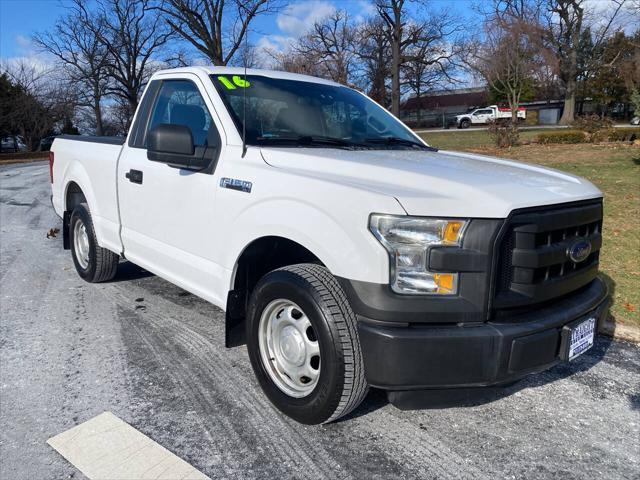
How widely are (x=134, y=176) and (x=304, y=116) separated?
1.46 meters

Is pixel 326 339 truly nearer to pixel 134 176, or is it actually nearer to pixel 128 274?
pixel 134 176

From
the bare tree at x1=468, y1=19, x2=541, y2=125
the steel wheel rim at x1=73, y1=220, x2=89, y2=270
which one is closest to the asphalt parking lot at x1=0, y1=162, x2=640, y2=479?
the steel wheel rim at x1=73, y1=220, x2=89, y2=270

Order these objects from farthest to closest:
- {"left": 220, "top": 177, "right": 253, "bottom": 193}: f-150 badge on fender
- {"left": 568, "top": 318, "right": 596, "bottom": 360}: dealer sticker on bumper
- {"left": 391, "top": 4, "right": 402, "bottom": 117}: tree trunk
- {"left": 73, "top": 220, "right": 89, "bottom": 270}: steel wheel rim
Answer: {"left": 391, "top": 4, "right": 402, "bottom": 117}: tree trunk
{"left": 73, "top": 220, "right": 89, "bottom": 270}: steel wheel rim
{"left": 220, "top": 177, "right": 253, "bottom": 193}: f-150 badge on fender
{"left": 568, "top": 318, "right": 596, "bottom": 360}: dealer sticker on bumper

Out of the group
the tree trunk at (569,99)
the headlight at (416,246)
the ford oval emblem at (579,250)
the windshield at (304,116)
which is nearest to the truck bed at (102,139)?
the windshield at (304,116)

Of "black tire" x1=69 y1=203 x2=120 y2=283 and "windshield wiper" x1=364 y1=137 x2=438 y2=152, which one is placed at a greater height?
"windshield wiper" x1=364 y1=137 x2=438 y2=152

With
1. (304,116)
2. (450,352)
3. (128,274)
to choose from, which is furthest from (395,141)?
(128,274)

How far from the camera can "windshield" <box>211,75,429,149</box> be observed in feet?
11.4

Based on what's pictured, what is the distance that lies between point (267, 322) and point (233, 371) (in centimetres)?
72

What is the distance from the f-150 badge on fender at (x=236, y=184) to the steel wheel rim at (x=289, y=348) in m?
0.68

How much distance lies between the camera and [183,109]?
4.04m

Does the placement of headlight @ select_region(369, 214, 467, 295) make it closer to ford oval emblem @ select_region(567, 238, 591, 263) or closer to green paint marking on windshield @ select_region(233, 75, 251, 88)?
ford oval emblem @ select_region(567, 238, 591, 263)

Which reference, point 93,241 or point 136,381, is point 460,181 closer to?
point 136,381

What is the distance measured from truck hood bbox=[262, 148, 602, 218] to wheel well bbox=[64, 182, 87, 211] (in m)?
3.27

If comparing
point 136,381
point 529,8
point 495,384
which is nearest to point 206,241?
point 136,381
